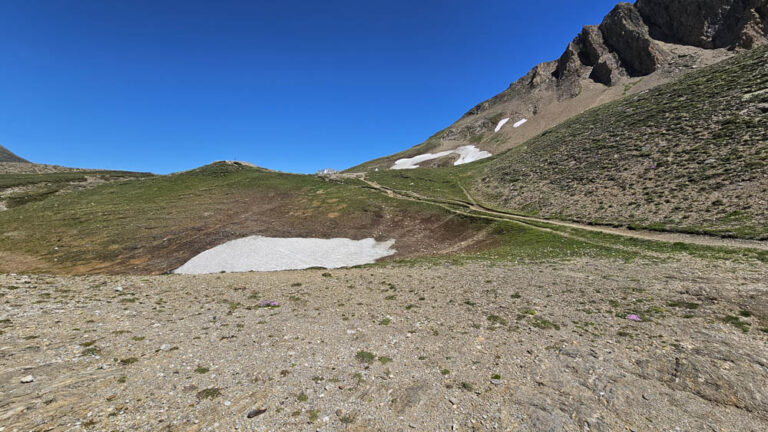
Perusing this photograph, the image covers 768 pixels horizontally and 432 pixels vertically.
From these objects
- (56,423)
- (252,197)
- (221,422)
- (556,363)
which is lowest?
(556,363)

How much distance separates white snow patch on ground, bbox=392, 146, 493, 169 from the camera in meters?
114

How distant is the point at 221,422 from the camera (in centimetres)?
638

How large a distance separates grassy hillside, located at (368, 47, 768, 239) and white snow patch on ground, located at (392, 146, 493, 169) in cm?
4615

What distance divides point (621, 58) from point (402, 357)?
15518 centimetres

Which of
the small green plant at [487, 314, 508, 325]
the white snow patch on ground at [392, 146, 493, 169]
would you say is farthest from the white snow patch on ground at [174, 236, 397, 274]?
the white snow patch on ground at [392, 146, 493, 169]

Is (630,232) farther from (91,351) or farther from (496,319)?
(91,351)

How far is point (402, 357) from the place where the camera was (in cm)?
967

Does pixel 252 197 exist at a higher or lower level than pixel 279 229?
higher

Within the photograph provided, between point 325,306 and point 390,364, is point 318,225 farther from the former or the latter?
point 390,364

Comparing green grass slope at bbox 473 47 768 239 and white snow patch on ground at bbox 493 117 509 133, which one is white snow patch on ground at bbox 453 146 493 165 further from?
green grass slope at bbox 473 47 768 239

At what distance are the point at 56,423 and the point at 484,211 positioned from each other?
46.7 metres

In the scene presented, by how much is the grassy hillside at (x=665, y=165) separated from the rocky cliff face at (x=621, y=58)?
159ft

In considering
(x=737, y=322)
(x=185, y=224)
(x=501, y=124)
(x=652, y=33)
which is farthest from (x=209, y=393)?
(x=652, y=33)

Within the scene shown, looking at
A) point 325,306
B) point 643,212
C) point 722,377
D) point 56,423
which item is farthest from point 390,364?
point 643,212
